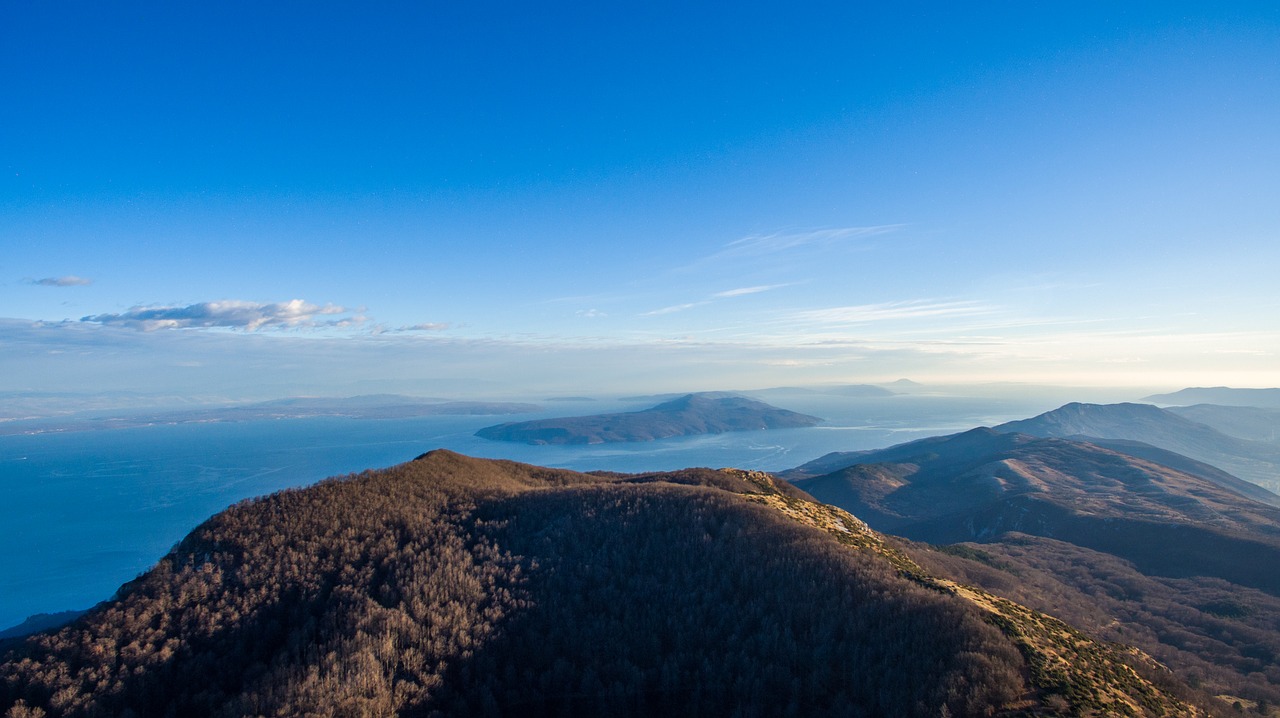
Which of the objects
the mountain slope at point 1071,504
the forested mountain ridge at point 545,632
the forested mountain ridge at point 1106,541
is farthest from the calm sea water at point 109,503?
the forested mountain ridge at point 545,632

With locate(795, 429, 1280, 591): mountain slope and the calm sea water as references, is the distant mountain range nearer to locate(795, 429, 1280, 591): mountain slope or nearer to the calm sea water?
locate(795, 429, 1280, 591): mountain slope

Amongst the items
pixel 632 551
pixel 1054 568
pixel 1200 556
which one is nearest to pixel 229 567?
pixel 632 551

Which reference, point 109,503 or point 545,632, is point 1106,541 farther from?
point 109,503

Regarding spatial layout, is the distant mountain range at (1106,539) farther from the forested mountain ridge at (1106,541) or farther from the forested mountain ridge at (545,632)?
the forested mountain ridge at (545,632)

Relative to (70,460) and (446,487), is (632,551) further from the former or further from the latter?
(70,460)

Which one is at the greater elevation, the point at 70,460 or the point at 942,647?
the point at 942,647

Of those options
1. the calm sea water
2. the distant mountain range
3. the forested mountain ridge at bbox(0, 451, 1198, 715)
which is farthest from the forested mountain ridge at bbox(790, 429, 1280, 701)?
the calm sea water

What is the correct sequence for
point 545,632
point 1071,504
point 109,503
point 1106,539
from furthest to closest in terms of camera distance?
point 109,503 < point 1071,504 < point 1106,539 < point 545,632

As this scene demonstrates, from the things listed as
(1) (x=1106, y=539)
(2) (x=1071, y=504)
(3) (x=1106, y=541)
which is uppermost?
(2) (x=1071, y=504)

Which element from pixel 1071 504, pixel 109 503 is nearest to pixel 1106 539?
pixel 1071 504
